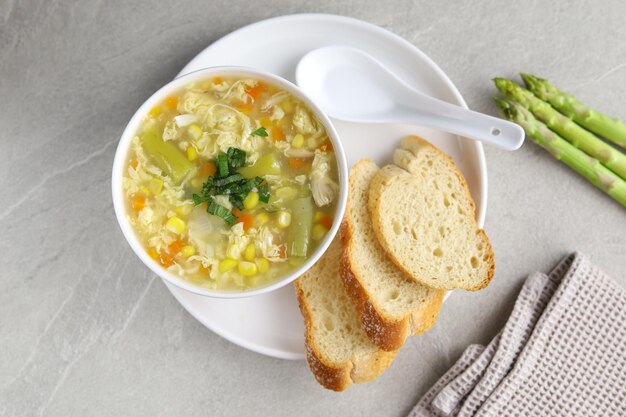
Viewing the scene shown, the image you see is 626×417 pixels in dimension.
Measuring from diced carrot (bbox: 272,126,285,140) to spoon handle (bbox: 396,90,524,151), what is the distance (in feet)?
→ 2.58

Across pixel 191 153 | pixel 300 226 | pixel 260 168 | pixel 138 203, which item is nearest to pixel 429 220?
pixel 300 226

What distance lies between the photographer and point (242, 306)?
3.46 m

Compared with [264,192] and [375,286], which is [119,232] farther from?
[375,286]

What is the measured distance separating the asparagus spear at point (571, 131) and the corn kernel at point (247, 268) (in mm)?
1950

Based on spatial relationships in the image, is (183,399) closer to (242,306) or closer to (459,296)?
(242,306)

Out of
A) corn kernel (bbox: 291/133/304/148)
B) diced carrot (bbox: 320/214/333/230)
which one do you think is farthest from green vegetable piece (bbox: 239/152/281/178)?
diced carrot (bbox: 320/214/333/230)

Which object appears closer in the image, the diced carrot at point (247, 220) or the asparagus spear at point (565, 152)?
the diced carrot at point (247, 220)

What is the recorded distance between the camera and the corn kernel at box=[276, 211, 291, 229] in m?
3.02

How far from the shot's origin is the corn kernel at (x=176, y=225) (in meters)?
2.97

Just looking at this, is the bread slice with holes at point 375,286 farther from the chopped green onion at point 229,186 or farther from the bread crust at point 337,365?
the chopped green onion at point 229,186

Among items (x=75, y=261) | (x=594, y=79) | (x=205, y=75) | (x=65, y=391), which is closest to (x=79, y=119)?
(x=75, y=261)

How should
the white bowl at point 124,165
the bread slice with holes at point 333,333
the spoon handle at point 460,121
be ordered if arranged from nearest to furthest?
the white bowl at point 124,165, the spoon handle at point 460,121, the bread slice with holes at point 333,333

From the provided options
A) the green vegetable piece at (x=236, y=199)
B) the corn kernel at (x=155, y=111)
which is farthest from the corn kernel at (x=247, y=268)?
the corn kernel at (x=155, y=111)

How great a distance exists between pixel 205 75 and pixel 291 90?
447 mm
